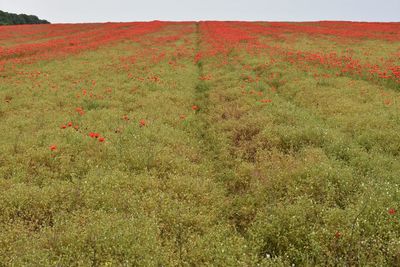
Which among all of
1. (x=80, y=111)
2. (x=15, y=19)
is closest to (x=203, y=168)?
(x=80, y=111)

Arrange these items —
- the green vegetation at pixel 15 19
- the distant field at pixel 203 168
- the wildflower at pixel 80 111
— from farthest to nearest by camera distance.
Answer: the green vegetation at pixel 15 19 → the wildflower at pixel 80 111 → the distant field at pixel 203 168

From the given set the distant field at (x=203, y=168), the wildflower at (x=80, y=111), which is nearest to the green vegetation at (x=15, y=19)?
the distant field at (x=203, y=168)

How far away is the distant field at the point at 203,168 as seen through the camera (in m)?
6.43

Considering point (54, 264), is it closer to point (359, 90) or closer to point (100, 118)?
point (100, 118)

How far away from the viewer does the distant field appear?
6.43 m

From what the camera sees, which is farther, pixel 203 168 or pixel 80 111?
pixel 80 111

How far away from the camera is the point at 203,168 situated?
10.2m

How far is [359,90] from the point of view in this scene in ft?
54.7

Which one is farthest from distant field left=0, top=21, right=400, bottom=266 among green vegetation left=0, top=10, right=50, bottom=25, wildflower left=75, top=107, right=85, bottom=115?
green vegetation left=0, top=10, right=50, bottom=25

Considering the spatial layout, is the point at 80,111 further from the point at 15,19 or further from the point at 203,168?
the point at 15,19

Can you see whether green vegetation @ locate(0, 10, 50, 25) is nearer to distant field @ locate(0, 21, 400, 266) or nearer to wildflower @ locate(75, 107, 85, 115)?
distant field @ locate(0, 21, 400, 266)

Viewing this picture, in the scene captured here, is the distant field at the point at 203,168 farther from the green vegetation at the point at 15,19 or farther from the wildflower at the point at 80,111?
the green vegetation at the point at 15,19

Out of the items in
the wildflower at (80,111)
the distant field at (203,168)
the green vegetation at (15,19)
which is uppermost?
the green vegetation at (15,19)

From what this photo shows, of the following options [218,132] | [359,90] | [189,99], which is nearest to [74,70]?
[189,99]
